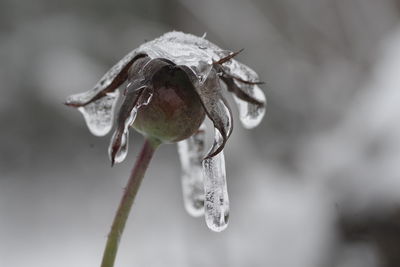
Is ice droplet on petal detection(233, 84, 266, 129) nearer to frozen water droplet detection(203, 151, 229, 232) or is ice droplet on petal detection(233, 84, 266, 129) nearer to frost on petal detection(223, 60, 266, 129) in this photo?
frost on petal detection(223, 60, 266, 129)

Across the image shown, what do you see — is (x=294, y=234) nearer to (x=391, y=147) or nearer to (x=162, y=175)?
(x=391, y=147)

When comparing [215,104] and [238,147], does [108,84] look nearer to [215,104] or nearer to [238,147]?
[215,104]

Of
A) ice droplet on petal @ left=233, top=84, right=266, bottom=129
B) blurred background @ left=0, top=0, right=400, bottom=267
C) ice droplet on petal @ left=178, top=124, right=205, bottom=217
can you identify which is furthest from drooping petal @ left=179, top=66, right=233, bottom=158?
blurred background @ left=0, top=0, right=400, bottom=267

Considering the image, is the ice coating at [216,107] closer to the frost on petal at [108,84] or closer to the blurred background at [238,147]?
the frost on petal at [108,84]

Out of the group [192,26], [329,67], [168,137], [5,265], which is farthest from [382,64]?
[168,137]

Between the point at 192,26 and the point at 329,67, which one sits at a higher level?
the point at 192,26

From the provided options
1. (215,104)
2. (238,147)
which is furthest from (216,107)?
(238,147)

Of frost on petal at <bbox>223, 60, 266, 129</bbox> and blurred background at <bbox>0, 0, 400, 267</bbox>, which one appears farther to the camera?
blurred background at <bbox>0, 0, 400, 267</bbox>
